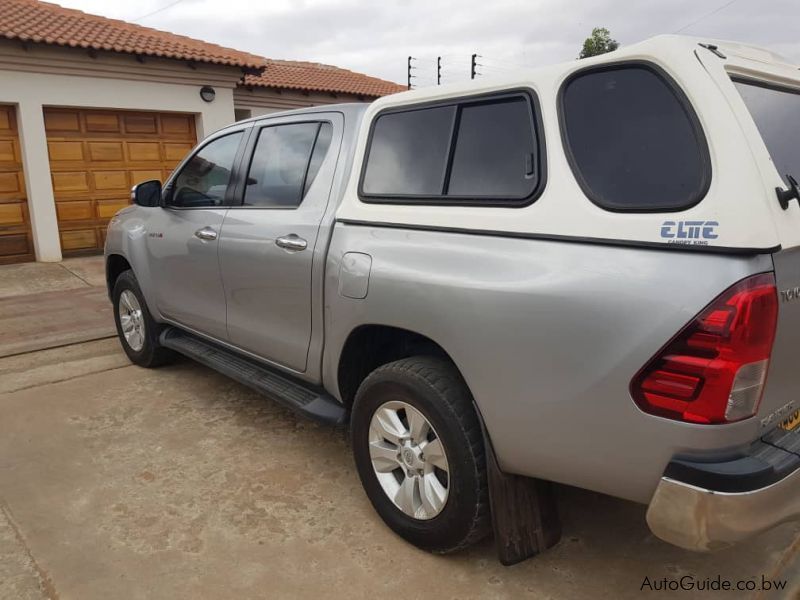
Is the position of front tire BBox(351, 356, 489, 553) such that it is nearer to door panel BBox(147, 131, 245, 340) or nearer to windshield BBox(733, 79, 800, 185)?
windshield BBox(733, 79, 800, 185)

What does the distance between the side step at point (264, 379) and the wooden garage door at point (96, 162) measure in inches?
287

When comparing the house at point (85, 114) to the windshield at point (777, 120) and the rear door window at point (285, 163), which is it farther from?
the windshield at point (777, 120)

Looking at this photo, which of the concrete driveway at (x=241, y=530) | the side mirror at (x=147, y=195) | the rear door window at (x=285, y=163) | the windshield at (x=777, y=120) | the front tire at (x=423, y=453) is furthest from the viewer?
Answer: the side mirror at (x=147, y=195)

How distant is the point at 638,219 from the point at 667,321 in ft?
1.05

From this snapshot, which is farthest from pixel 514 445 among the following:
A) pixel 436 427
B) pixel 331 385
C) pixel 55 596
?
pixel 55 596

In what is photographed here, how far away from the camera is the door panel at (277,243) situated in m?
3.10

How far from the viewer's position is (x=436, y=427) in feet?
7.80

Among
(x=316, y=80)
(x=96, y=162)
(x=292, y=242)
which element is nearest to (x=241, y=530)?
(x=292, y=242)

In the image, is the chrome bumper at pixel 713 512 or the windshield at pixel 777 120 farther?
the windshield at pixel 777 120

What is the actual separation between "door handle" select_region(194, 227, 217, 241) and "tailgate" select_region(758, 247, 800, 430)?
297 cm

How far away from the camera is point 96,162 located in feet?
35.1

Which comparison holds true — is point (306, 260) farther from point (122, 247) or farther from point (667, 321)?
point (122, 247)

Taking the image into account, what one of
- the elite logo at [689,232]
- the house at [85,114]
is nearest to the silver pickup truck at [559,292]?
the elite logo at [689,232]

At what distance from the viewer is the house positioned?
32.4ft
